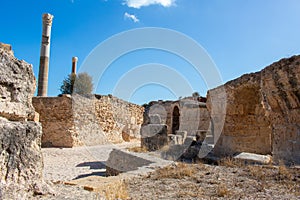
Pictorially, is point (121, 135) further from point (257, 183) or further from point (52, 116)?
point (257, 183)

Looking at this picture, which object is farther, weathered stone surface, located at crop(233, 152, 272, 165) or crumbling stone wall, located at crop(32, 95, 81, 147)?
crumbling stone wall, located at crop(32, 95, 81, 147)

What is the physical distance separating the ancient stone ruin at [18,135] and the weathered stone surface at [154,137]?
25.1ft

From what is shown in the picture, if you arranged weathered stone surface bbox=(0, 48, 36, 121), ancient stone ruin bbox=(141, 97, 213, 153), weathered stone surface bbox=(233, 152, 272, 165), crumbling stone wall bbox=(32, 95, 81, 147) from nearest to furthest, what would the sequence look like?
weathered stone surface bbox=(0, 48, 36, 121), weathered stone surface bbox=(233, 152, 272, 165), ancient stone ruin bbox=(141, 97, 213, 153), crumbling stone wall bbox=(32, 95, 81, 147)

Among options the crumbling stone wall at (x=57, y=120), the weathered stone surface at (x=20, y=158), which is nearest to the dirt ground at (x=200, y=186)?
the weathered stone surface at (x=20, y=158)

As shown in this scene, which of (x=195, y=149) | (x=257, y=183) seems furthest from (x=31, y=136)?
(x=195, y=149)

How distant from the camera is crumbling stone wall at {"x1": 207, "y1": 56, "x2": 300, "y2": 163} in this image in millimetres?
5562

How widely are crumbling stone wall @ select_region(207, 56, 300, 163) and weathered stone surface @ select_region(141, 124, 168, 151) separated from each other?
2.17 m

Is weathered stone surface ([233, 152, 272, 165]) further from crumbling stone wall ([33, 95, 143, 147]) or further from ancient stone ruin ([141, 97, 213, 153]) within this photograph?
crumbling stone wall ([33, 95, 143, 147])

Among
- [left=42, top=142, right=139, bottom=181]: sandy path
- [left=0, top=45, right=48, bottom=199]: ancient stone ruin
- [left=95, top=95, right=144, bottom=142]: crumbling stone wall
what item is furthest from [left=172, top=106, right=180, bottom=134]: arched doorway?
[left=0, top=45, right=48, bottom=199]: ancient stone ruin

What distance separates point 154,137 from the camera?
10.1 m

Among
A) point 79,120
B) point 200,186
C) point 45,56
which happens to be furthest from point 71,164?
point 45,56

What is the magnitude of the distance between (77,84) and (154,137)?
1463 centimetres

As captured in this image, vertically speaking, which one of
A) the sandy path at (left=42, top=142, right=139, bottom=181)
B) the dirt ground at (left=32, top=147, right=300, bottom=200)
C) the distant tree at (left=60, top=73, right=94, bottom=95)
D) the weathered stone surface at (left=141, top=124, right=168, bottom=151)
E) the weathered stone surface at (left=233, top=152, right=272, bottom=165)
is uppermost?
the distant tree at (left=60, top=73, right=94, bottom=95)

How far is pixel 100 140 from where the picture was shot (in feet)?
46.4
